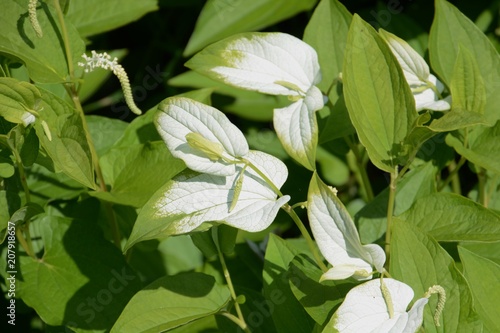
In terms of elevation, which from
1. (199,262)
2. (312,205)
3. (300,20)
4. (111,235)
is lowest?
(199,262)

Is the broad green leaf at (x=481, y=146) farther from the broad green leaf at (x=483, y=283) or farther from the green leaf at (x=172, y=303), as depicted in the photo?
the green leaf at (x=172, y=303)

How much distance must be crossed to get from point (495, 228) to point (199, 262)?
72cm

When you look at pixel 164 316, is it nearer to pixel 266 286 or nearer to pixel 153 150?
pixel 266 286

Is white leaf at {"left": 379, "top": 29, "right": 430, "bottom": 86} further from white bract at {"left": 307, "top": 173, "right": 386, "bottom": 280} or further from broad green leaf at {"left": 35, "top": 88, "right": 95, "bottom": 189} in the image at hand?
broad green leaf at {"left": 35, "top": 88, "right": 95, "bottom": 189}

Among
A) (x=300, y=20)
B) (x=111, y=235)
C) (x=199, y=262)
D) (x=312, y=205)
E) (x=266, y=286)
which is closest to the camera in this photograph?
(x=312, y=205)

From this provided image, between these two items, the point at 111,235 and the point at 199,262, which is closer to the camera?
the point at 111,235

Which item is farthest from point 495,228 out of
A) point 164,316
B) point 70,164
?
point 70,164

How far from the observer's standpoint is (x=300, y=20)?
1.72 m

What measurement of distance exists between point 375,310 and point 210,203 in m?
0.21

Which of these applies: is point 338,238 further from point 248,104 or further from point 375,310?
point 248,104

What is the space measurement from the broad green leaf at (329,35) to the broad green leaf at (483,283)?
37 centimetres

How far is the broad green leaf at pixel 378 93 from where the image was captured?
0.83 metres

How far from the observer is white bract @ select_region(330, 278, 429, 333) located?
0.72m

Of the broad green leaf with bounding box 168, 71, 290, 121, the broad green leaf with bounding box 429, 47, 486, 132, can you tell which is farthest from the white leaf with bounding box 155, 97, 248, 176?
the broad green leaf with bounding box 168, 71, 290, 121
